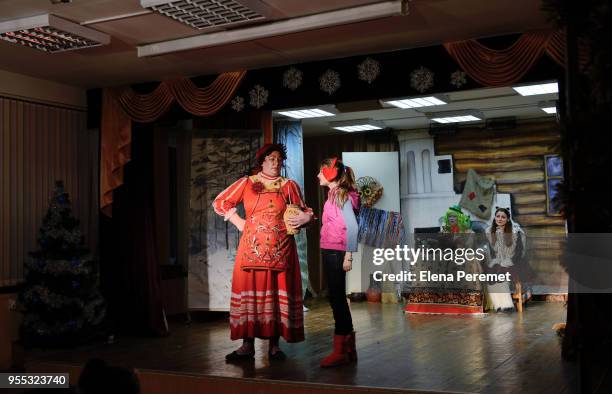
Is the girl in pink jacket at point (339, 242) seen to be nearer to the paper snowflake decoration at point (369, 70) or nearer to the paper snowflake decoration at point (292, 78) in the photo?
the paper snowflake decoration at point (369, 70)

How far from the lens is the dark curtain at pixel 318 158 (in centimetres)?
1047

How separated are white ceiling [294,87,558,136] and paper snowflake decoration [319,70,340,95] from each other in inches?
67.8

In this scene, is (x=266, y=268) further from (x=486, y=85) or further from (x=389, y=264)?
(x=389, y=264)

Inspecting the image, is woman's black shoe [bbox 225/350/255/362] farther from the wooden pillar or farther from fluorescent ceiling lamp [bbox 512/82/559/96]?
fluorescent ceiling lamp [bbox 512/82/559/96]

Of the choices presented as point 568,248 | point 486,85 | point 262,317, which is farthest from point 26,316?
point 568,248

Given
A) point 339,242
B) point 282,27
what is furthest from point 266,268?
point 282,27

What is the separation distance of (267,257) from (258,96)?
1811 mm

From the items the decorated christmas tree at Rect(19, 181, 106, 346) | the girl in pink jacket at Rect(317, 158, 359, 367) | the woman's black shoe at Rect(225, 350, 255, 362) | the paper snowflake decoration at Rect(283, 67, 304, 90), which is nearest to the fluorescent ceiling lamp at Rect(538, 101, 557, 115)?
the paper snowflake decoration at Rect(283, 67, 304, 90)

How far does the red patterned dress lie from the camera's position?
17.0 ft

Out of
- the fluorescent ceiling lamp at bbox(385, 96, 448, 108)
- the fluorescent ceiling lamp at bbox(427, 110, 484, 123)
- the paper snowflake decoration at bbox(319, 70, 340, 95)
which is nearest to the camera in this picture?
the paper snowflake decoration at bbox(319, 70, 340, 95)

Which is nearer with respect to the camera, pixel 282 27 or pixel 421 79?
pixel 282 27

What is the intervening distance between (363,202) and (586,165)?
8.00m

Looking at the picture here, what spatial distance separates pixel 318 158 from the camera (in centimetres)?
1084

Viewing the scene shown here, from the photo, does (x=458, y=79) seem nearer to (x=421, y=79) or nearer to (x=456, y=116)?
(x=421, y=79)
